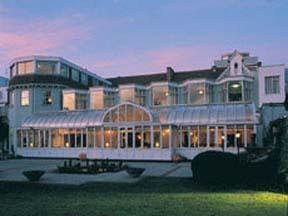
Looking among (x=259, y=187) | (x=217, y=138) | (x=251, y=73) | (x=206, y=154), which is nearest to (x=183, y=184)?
(x=206, y=154)

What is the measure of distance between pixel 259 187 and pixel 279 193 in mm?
1896

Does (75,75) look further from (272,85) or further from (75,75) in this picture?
(272,85)

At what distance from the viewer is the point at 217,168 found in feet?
59.8

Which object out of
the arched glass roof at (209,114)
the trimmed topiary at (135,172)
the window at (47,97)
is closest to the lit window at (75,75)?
the window at (47,97)

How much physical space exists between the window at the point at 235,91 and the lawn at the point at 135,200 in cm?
2435

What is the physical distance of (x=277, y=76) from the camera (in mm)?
41188

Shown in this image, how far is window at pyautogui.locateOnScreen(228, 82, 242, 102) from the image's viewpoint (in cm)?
4184

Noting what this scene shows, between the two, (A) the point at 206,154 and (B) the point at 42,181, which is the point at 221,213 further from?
(B) the point at 42,181

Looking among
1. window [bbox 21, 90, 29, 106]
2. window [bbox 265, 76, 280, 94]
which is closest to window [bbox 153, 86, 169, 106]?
window [bbox 265, 76, 280, 94]

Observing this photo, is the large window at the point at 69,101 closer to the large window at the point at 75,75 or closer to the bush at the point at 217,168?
the large window at the point at 75,75

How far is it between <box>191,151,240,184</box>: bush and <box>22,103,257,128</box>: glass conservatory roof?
55.1 feet

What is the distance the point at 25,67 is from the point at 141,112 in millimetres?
18344

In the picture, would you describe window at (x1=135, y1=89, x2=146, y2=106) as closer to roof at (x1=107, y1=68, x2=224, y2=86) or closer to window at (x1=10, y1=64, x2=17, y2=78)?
roof at (x1=107, y1=68, x2=224, y2=86)

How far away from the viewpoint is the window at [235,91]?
137 ft
